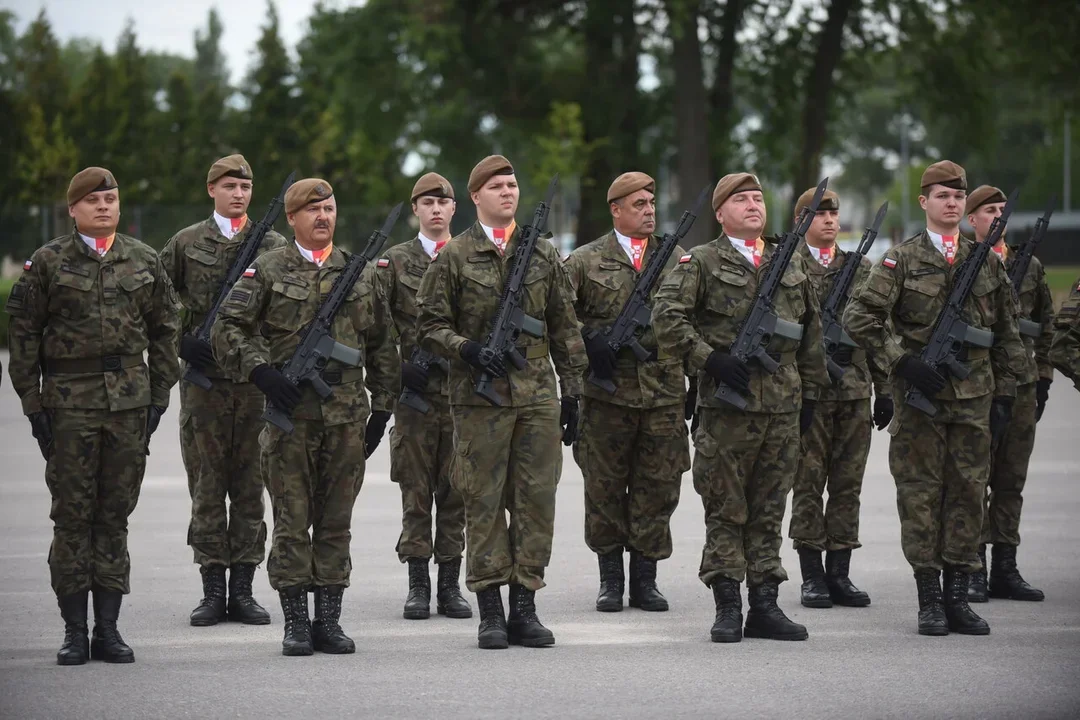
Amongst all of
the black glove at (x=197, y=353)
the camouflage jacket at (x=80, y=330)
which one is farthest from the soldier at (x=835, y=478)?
the camouflage jacket at (x=80, y=330)

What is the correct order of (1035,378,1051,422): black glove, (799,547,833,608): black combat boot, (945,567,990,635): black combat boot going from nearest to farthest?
(945,567,990,635): black combat boot → (799,547,833,608): black combat boot → (1035,378,1051,422): black glove

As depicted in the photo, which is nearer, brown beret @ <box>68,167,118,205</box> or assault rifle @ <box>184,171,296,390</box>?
brown beret @ <box>68,167,118,205</box>

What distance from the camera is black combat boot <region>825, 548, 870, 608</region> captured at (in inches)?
353

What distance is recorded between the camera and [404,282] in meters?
A: 9.23

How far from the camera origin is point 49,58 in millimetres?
57594

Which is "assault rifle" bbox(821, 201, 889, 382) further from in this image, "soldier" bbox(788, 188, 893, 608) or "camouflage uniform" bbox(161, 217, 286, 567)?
"camouflage uniform" bbox(161, 217, 286, 567)

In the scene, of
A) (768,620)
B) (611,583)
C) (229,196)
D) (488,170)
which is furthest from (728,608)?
(229,196)

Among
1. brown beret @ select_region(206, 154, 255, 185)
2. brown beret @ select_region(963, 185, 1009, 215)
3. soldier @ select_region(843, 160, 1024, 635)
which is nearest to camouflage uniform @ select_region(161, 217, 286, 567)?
brown beret @ select_region(206, 154, 255, 185)

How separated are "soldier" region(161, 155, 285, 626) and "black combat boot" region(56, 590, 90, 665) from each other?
898 millimetres

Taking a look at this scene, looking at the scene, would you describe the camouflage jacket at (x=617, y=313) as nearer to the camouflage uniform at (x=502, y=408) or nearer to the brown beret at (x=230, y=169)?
the camouflage uniform at (x=502, y=408)

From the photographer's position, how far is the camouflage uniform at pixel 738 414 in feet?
26.3

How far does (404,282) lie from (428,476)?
3.43 feet

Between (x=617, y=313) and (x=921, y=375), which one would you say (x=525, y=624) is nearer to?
(x=617, y=313)

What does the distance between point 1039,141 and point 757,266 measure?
8501 cm
